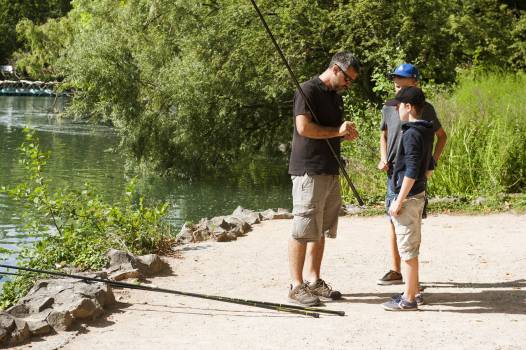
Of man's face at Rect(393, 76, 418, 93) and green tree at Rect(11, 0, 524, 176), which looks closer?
man's face at Rect(393, 76, 418, 93)

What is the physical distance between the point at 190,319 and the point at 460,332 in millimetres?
1949

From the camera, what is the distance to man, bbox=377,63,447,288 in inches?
249

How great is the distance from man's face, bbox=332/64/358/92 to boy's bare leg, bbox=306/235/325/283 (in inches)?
47.4

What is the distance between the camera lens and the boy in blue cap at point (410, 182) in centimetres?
574

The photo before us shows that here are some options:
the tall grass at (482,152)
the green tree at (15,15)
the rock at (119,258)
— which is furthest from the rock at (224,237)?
the green tree at (15,15)

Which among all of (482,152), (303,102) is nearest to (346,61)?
(303,102)

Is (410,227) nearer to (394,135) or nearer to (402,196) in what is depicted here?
(402,196)

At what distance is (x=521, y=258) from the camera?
8039 millimetres

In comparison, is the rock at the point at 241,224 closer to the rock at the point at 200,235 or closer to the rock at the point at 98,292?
the rock at the point at 200,235

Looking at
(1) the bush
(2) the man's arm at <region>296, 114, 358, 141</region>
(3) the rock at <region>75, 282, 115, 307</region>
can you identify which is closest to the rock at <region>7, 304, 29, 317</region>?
(3) the rock at <region>75, 282, 115, 307</region>

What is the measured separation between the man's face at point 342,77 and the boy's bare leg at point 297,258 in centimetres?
123

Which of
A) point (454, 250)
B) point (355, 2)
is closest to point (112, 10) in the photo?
point (355, 2)

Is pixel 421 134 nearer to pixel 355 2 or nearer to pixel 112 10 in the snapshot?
pixel 355 2

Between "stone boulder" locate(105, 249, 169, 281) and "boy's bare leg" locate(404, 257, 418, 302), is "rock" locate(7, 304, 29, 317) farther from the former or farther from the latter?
"boy's bare leg" locate(404, 257, 418, 302)
